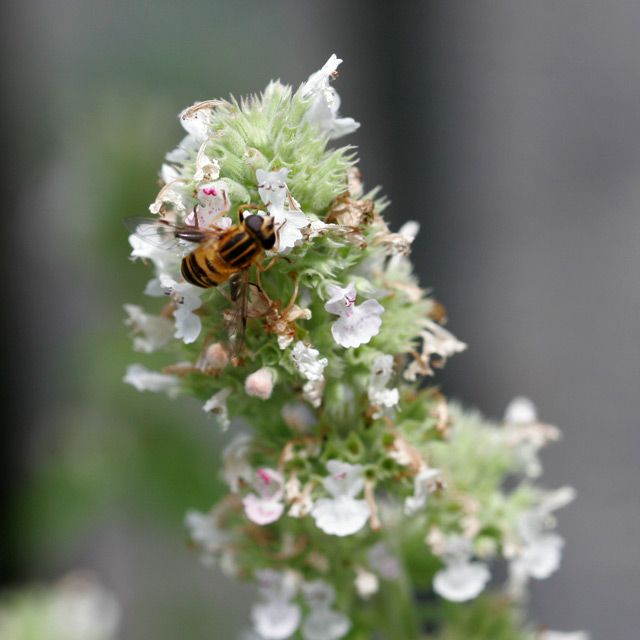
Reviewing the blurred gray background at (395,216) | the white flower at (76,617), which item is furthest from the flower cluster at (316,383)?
the blurred gray background at (395,216)

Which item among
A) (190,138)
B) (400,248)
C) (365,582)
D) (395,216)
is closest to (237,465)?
(365,582)

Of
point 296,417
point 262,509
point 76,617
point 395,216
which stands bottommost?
point 262,509

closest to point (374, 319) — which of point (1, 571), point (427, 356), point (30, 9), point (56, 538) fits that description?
point (427, 356)

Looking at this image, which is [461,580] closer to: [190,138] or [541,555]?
[541,555]

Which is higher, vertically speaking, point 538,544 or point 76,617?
point 76,617

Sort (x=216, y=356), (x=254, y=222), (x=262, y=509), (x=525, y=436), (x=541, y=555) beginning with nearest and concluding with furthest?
(x=254, y=222), (x=216, y=356), (x=262, y=509), (x=541, y=555), (x=525, y=436)

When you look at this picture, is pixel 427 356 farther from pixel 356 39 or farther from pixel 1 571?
pixel 356 39

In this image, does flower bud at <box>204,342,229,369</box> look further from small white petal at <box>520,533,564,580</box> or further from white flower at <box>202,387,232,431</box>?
small white petal at <box>520,533,564,580</box>

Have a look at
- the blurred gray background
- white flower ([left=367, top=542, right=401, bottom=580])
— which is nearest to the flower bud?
white flower ([left=367, top=542, right=401, bottom=580])

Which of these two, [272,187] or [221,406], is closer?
[272,187]
